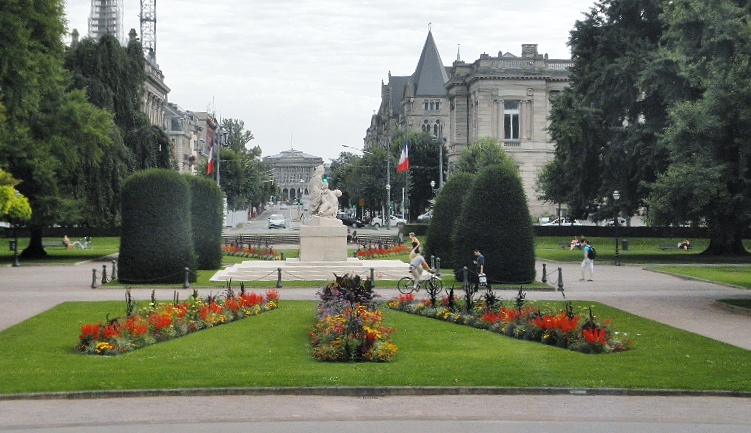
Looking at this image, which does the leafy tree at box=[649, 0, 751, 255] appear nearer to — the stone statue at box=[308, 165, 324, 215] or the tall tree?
the stone statue at box=[308, 165, 324, 215]

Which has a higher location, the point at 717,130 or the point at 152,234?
the point at 717,130

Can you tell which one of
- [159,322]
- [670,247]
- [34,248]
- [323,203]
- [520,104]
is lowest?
[159,322]

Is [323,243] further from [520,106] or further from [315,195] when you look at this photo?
[520,106]

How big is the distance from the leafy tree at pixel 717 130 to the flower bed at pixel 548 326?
1062 cm

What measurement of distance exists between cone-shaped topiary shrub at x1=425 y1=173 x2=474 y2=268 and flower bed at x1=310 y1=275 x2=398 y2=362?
972 inches

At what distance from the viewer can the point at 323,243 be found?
43938 mm

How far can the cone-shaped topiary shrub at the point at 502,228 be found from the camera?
1512 inches

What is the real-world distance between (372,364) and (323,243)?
82.0 ft

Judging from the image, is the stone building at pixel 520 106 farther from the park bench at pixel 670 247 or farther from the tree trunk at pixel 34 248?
the tree trunk at pixel 34 248

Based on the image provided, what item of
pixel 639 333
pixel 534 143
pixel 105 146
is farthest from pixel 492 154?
pixel 639 333

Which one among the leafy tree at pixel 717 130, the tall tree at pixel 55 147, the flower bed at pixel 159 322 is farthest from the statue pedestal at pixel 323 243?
the flower bed at pixel 159 322

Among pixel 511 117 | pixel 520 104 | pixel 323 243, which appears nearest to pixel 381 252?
pixel 323 243

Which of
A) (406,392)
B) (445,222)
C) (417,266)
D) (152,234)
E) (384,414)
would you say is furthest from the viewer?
(445,222)

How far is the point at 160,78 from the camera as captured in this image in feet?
378
